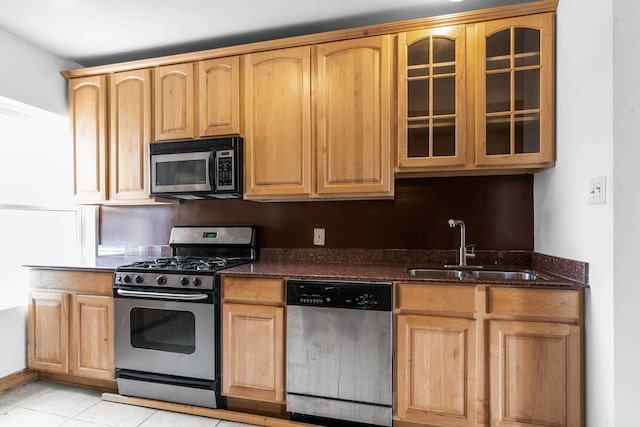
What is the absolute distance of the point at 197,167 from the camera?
8.11 feet

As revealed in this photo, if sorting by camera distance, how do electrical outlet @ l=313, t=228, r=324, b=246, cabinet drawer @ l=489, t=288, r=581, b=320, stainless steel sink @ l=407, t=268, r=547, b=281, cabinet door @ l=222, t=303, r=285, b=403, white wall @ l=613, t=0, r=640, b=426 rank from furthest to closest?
electrical outlet @ l=313, t=228, r=324, b=246
stainless steel sink @ l=407, t=268, r=547, b=281
cabinet door @ l=222, t=303, r=285, b=403
cabinet drawer @ l=489, t=288, r=581, b=320
white wall @ l=613, t=0, r=640, b=426

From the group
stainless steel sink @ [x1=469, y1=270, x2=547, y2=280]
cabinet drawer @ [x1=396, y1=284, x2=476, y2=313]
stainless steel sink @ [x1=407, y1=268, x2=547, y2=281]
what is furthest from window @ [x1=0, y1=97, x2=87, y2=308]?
Result: stainless steel sink @ [x1=469, y1=270, x2=547, y2=280]

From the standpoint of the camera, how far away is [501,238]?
2.34 m

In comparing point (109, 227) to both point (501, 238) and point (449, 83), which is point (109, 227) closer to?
point (449, 83)

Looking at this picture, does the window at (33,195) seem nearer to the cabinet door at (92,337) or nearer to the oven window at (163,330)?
the cabinet door at (92,337)

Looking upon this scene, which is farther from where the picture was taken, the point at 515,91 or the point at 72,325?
the point at 72,325

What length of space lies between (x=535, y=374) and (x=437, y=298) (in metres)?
0.58

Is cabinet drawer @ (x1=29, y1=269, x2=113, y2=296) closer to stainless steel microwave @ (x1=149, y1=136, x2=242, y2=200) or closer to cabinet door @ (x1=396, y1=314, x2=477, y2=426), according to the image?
stainless steel microwave @ (x1=149, y1=136, x2=242, y2=200)

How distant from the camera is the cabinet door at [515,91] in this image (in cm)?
195

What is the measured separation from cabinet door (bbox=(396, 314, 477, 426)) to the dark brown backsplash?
730mm

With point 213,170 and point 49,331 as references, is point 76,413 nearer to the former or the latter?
point 49,331

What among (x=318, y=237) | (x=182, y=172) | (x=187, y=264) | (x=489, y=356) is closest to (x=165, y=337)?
(x=187, y=264)

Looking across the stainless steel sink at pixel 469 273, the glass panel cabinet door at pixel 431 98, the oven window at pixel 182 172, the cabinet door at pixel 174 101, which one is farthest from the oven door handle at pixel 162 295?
the glass panel cabinet door at pixel 431 98

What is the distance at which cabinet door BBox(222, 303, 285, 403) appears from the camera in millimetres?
2049
